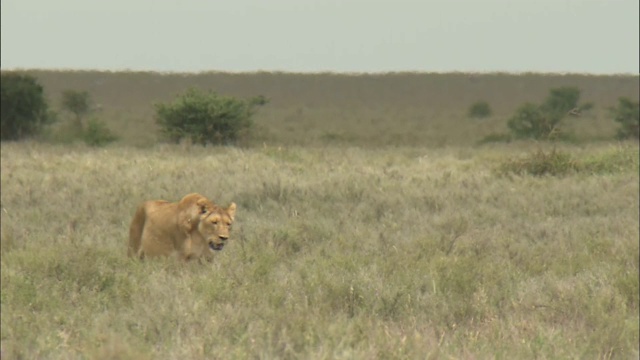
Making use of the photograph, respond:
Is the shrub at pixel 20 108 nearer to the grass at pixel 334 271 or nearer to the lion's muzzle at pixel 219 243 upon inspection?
the grass at pixel 334 271

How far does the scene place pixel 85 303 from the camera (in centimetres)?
604

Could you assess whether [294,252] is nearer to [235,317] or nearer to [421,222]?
[421,222]

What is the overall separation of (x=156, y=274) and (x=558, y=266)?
11.9ft

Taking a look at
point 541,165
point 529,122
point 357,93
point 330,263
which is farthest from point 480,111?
point 330,263

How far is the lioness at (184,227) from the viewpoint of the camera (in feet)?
19.8

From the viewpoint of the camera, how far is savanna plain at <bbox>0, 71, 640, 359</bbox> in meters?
4.71

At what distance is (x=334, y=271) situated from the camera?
7.06 meters

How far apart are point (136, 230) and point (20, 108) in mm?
23152

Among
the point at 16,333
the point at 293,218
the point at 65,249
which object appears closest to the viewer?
the point at 16,333

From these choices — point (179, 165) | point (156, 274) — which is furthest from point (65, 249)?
point (179, 165)

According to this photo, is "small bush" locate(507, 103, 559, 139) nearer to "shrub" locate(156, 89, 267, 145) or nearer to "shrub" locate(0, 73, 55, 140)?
"shrub" locate(156, 89, 267, 145)

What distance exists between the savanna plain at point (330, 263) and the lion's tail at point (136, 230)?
0.72ft

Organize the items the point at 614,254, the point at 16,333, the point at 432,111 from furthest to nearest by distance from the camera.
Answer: the point at 432,111, the point at 614,254, the point at 16,333

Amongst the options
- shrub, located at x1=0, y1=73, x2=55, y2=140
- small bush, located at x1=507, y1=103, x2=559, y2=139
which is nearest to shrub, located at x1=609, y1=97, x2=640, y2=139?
small bush, located at x1=507, y1=103, x2=559, y2=139
